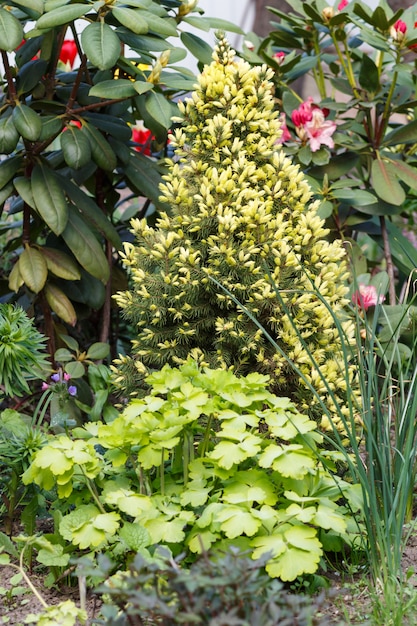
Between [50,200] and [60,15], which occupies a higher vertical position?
[60,15]

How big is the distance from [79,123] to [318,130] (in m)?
1.11

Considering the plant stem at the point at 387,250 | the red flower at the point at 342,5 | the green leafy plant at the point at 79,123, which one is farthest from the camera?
the red flower at the point at 342,5


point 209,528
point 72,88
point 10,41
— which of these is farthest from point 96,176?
point 209,528

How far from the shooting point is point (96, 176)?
3.62m

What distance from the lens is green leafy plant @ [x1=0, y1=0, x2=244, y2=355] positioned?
2.80 m

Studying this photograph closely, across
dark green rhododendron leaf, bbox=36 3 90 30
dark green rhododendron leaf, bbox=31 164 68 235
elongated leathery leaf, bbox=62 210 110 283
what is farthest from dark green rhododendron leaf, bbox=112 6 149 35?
elongated leathery leaf, bbox=62 210 110 283

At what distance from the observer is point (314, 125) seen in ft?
11.9

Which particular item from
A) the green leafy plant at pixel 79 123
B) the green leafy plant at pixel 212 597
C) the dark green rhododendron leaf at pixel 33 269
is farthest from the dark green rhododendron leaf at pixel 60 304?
the green leafy plant at pixel 212 597

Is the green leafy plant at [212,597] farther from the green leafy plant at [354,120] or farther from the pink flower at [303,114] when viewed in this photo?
the pink flower at [303,114]

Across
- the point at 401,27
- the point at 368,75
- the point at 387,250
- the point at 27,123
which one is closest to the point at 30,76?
the point at 27,123

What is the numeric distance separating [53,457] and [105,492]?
0.24 m

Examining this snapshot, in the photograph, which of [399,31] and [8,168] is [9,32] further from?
[399,31]

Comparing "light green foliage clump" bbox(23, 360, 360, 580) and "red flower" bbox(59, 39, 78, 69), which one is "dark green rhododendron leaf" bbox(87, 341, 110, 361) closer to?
"light green foliage clump" bbox(23, 360, 360, 580)

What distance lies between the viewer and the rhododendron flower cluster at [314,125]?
3.61m
